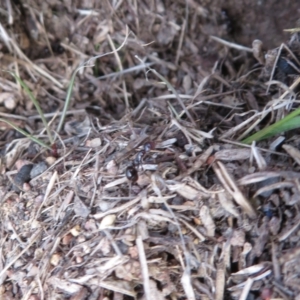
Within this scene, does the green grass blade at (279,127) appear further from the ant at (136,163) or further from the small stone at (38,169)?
the small stone at (38,169)

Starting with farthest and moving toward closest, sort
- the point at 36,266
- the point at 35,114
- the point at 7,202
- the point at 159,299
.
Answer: the point at 35,114 < the point at 7,202 < the point at 36,266 < the point at 159,299

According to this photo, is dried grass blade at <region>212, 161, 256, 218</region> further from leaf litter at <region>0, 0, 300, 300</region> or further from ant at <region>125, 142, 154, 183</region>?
ant at <region>125, 142, 154, 183</region>

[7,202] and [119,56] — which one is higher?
[119,56]

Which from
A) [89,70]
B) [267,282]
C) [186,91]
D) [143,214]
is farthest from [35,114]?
[267,282]

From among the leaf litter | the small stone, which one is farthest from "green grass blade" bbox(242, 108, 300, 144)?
the small stone

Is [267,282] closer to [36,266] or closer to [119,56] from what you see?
[36,266]

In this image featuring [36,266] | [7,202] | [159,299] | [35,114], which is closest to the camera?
[159,299]

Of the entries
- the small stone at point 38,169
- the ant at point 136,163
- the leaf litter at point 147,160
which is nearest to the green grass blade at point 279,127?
the leaf litter at point 147,160
